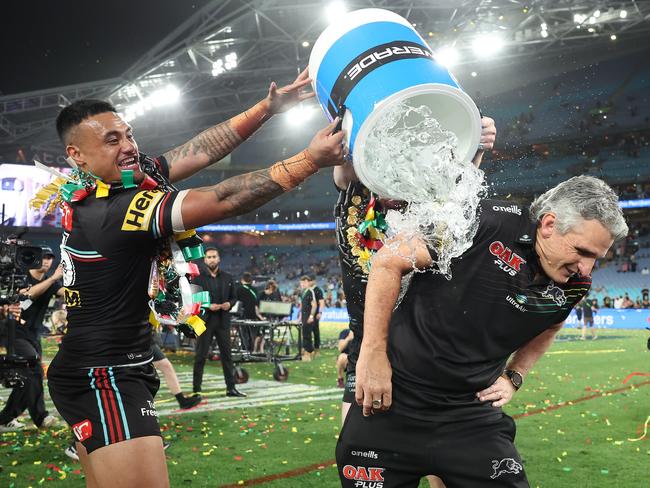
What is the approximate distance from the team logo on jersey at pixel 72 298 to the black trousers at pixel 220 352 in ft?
23.0

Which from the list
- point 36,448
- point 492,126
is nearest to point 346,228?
point 492,126

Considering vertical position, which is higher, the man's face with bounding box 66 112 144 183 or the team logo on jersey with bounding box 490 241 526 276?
the man's face with bounding box 66 112 144 183

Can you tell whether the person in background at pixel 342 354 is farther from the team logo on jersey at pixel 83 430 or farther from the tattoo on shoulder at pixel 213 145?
the team logo on jersey at pixel 83 430

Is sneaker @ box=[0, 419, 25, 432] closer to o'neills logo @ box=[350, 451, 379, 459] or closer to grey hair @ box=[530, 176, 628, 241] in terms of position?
o'neills logo @ box=[350, 451, 379, 459]

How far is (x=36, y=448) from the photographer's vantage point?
6477 millimetres

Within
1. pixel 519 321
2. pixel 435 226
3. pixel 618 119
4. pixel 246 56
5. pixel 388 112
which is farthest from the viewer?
pixel 618 119

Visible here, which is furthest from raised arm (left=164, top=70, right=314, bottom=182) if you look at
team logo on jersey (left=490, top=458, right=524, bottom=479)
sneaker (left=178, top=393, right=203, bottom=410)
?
sneaker (left=178, top=393, right=203, bottom=410)

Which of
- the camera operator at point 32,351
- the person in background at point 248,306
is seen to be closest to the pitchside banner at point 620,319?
the person in background at point 248,306

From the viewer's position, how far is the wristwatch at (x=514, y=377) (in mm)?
2905

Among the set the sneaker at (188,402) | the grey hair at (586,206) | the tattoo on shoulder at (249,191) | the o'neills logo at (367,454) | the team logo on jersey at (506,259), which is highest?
the tattoo on shoulder at (249,191)

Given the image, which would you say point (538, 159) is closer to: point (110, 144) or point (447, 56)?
point (447, 56)

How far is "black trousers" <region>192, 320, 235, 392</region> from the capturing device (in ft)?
32.4

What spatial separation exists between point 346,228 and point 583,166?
1615 inches

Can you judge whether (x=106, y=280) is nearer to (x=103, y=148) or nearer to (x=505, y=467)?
(x=103, y=148)
